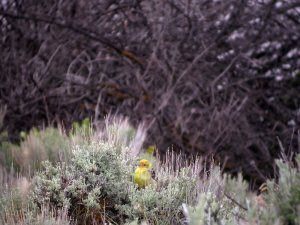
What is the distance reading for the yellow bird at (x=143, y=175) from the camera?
438 cm

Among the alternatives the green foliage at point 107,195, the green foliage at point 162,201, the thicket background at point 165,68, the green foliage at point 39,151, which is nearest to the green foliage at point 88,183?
the green foliage at point 107,195

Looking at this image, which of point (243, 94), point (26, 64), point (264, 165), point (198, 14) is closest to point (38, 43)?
point (26, 64)

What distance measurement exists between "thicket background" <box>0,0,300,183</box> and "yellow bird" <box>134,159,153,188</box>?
12.1 feet

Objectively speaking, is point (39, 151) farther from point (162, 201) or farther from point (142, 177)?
point (162, 201)

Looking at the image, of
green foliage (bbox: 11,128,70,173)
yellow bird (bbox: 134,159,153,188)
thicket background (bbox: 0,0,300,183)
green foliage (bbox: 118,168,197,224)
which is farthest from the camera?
thicket background (bbox: 0,0,300,183)

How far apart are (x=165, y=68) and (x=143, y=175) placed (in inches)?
185

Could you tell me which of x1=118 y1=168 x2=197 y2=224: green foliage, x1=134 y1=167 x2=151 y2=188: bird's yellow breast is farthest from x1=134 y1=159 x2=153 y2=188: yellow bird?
x1=118 y1=168 x2=197 y2=224: green foliage

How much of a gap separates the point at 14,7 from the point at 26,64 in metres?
0.85

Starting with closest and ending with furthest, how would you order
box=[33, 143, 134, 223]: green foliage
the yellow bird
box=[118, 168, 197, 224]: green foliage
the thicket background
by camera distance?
box=[118, 168, 197, 224]: green foliage, box=[33, 143, 134, 223]: green foliage, the yellow bird, the thicket background

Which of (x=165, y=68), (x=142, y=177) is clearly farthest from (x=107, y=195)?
(x=165, y=68)

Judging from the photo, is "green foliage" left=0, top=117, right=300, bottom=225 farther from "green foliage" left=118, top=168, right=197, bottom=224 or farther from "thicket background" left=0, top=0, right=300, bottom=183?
"thicket background" left=0, top=0, right=300, bottom=183

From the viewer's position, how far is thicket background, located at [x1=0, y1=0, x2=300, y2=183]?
873 centimetres

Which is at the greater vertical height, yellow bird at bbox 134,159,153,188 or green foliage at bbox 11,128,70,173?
yellow bird at bbox 134,159,153,188

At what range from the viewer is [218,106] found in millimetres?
9375
